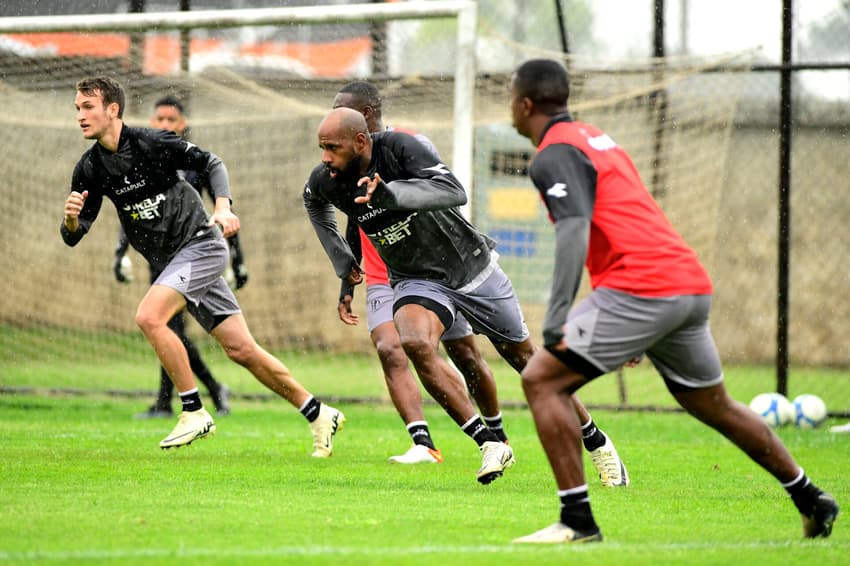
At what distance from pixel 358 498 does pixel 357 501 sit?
13 cm

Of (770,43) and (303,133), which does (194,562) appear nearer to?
(303,133)

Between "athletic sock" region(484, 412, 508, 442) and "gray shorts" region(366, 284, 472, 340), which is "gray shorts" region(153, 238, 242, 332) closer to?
"gray shorts" region(366, 284, 472, 340)

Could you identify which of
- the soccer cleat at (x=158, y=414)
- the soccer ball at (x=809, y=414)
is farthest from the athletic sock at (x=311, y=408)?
the soccer ball at (x=809, y=414)

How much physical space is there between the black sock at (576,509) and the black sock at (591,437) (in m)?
2.35

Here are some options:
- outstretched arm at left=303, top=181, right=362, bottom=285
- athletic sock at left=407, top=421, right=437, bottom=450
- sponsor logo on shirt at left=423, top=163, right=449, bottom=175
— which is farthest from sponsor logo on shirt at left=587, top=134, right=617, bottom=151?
athletic sock at left=407, top=421, right=437, bottom=450

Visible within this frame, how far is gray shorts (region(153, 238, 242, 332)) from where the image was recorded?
9039 millimetres

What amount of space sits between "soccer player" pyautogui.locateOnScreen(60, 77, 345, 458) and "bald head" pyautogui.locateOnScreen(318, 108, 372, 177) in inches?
53.6

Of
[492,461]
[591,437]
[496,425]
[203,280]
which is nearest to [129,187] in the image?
[203,280]

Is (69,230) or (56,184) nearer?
(69,230)

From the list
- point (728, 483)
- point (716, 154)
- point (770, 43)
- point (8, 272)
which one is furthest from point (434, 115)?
point (728, 483)

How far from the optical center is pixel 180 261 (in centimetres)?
915

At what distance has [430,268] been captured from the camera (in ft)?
26.7

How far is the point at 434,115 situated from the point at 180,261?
585 cm

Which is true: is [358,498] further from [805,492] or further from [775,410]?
[775,410]
